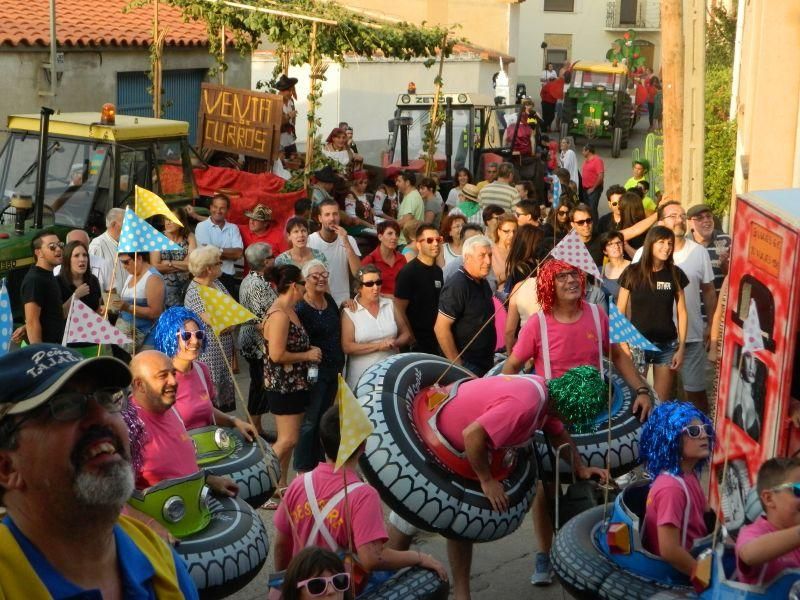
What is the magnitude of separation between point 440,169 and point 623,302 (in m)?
9.77

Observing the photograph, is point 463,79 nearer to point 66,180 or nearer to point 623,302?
point 66,180

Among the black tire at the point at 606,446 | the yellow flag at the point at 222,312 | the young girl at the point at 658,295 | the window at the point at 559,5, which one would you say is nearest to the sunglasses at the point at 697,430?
the black tire at the point at 606,446

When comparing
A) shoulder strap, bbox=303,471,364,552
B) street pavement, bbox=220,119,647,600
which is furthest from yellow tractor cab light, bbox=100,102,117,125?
shoulder strap, bbox=303,471,364,552

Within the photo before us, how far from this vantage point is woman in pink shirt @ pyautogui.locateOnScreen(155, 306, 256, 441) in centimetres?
641

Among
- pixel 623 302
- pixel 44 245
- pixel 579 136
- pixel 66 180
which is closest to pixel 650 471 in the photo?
pixel 623 302

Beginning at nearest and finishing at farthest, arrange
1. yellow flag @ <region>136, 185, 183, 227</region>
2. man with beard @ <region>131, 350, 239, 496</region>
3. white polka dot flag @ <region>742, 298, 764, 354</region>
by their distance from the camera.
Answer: man with beard @ <region>131, 350, 239, 496</region>
white polka dot flag @ <region>742, 298, 764, 354</region>
yellow flag @ <region>136, 185, 183, 227</region>

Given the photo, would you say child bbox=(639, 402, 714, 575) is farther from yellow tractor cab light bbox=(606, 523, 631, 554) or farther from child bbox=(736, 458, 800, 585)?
child bbox=(736, 458, 800, 585)

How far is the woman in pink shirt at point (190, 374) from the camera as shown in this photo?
6.41 m

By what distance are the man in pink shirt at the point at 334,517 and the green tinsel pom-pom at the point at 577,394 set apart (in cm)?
168

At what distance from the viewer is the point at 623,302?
903 cm

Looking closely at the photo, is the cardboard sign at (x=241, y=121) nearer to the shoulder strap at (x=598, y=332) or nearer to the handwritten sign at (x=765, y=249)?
the shoulder strap at (x=598, y=332)

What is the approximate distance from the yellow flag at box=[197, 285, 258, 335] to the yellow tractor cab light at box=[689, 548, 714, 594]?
9.83 ft

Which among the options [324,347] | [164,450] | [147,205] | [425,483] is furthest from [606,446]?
[147,205]

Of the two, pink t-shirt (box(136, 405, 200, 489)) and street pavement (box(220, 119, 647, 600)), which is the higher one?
pink t-shirt (box(136, 405, 200, 489))
